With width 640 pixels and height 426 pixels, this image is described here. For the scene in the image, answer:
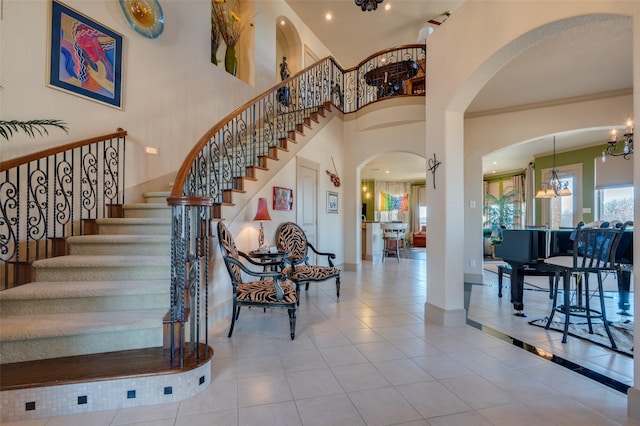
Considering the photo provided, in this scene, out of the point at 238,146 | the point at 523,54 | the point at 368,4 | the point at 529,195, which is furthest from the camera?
the point at 529,195

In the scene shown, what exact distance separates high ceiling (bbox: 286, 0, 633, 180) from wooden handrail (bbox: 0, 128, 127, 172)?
4.67m

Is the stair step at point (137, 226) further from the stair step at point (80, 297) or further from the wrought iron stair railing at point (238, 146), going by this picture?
the stair step at point (80, 297)

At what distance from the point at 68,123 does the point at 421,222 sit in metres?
13.9

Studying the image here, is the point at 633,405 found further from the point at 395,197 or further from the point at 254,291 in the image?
the point at 395,197

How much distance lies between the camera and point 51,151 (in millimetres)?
3055

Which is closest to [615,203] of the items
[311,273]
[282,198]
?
[311,273]

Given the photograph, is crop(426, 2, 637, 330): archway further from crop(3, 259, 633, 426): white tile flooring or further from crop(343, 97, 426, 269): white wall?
crop(343, 97, 426, 269): white wall

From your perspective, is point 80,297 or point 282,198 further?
point 282,198

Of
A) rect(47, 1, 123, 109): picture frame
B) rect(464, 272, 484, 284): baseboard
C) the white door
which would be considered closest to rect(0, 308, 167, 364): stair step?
rect(47, 1, 123, 109): picture frame

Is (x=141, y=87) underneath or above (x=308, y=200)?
above

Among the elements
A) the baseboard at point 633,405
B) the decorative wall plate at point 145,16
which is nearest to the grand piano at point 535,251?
the baseboard at point 633,405

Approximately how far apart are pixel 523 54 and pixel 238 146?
424cm

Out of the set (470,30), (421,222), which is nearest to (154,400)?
(470,30)

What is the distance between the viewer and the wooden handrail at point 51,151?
8.46 ft
